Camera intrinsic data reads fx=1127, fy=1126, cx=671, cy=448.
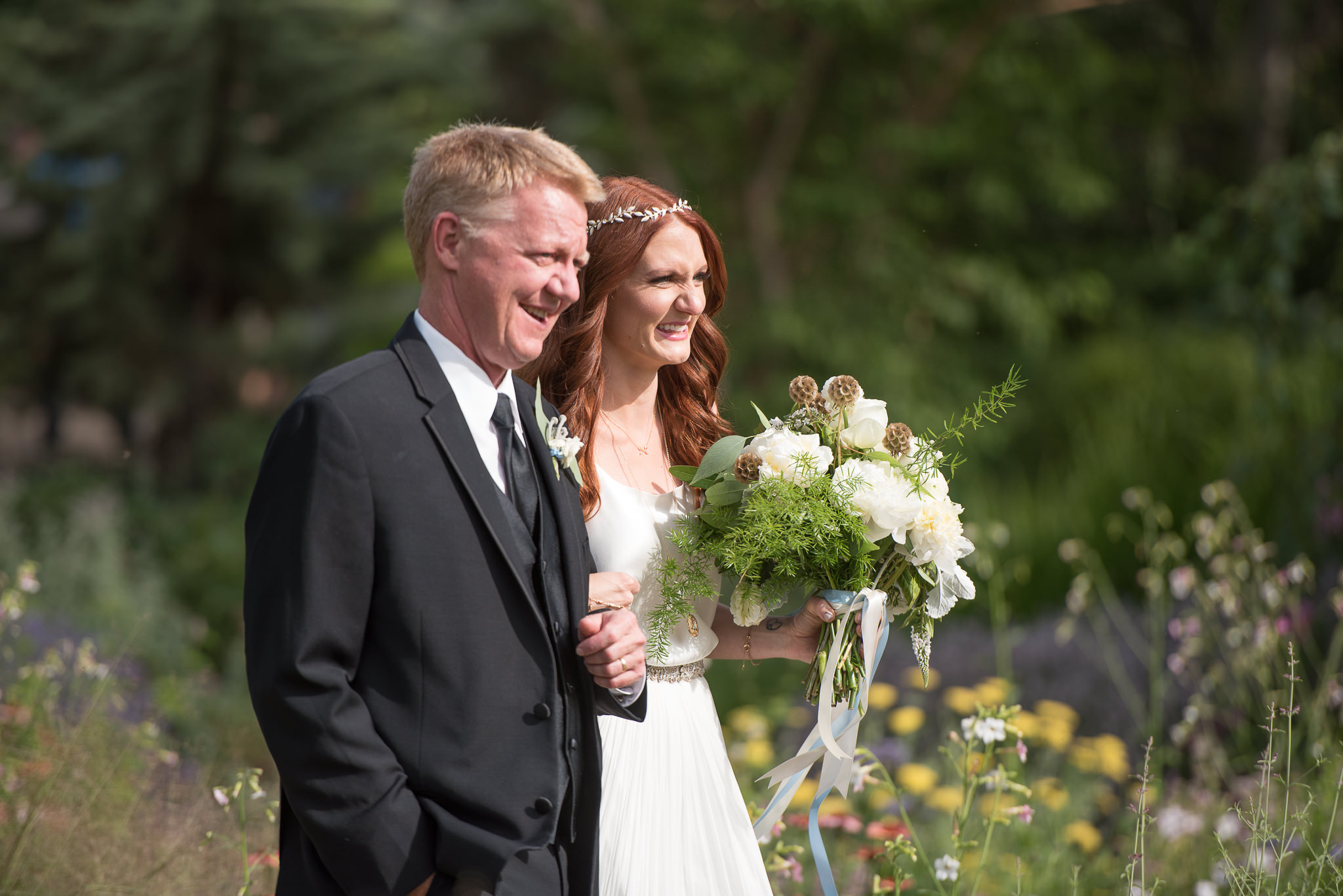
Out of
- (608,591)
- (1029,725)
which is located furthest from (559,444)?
(1029,725)

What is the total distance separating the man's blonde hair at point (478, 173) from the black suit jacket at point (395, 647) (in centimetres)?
21

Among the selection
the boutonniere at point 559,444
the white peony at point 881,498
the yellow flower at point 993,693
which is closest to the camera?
the boutonniere at point 559,444

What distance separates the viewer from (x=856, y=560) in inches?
87.4

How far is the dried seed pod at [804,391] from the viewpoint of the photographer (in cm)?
233

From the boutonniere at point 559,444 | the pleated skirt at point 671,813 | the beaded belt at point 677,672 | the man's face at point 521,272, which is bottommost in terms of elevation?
the pleated skirt at point 671,813

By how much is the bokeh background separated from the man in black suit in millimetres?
6622

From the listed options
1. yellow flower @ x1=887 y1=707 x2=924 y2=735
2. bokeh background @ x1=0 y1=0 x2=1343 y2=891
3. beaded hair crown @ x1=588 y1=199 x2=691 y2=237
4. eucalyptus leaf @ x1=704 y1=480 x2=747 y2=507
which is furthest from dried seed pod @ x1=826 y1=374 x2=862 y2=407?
bokeh background @ x1=0 y1=0 x2=1343 y2=891

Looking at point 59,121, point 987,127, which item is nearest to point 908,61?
point 987,127

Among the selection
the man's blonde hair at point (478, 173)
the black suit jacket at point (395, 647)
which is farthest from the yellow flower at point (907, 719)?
the man's blonde hair at point (478, 173)

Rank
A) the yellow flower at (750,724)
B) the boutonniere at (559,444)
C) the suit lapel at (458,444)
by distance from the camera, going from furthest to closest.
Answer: the yellow flower at (750,724) < the boutonniere at (559,444) < the suit lapel at (458,444)

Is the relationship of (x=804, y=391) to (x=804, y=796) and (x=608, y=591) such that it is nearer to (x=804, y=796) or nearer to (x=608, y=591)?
(x=608, y=591)

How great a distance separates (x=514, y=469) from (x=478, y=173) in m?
0.47

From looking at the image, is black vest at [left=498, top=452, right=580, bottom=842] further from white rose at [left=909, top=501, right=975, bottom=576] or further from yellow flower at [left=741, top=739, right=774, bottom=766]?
yellow flower at [left=741, top=739, right=774, bottom=766]

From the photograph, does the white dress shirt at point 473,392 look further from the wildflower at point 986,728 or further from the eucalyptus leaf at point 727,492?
the wildflower at point 986,728
